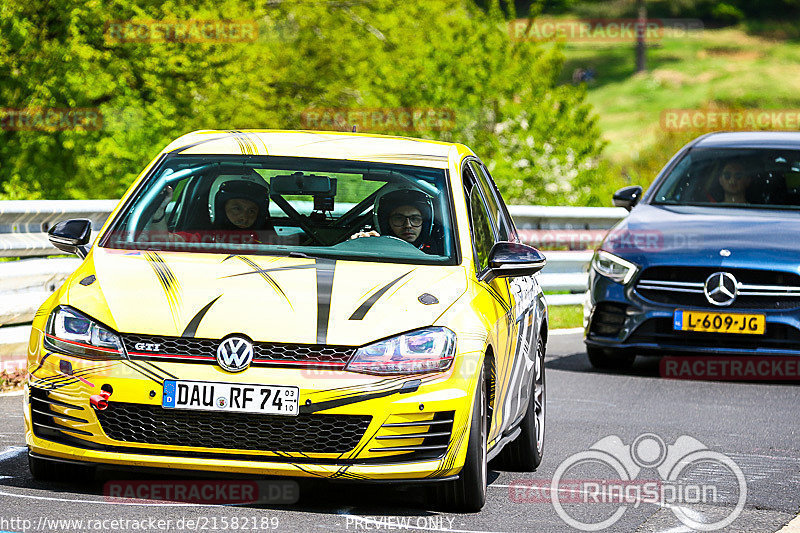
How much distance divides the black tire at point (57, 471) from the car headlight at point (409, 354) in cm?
125

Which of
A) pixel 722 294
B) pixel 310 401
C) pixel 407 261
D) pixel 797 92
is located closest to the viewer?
pixel 310 401

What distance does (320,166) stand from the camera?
6.85 metres

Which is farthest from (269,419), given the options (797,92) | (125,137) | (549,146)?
(797,92)

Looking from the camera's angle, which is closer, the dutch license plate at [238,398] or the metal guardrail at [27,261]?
the dutch license plate at [238,398]

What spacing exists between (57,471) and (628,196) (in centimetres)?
693

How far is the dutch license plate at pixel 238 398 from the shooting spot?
214 inches

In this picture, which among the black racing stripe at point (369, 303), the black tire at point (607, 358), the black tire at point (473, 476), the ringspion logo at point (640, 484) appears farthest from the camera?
the black tire at point (607, 358)

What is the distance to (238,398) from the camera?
543 centimetres

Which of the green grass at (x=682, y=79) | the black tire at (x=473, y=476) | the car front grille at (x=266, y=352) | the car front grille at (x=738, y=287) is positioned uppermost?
the car front grille at (x=266, y=352)

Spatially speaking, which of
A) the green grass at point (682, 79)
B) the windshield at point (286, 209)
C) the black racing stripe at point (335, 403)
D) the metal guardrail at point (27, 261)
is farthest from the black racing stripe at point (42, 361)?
the green grass at point (682, 79)

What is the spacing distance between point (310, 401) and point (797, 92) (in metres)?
107

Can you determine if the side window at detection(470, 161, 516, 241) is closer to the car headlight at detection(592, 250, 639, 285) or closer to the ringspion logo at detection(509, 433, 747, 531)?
the ringspion logo at detection(509, 433, 747, 531)

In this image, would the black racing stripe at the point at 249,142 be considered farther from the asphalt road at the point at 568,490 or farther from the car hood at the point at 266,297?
the asphalt road at the point at 568,490

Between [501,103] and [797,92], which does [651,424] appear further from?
[797,92]
